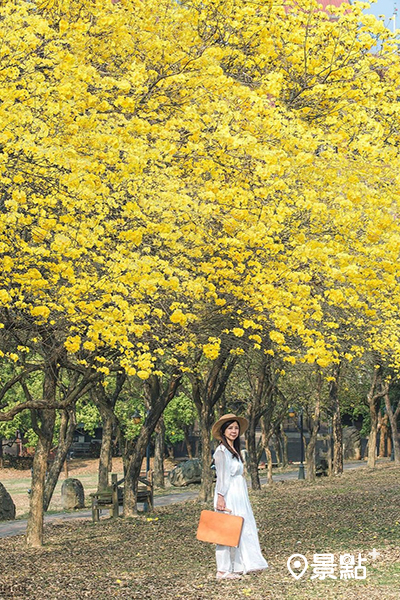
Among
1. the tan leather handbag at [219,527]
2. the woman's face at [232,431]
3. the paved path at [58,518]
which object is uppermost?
the woman's face at [232,431]

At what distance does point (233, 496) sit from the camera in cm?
1065

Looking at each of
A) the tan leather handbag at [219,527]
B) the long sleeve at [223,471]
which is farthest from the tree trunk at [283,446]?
the tan leather handbag at [219,527]

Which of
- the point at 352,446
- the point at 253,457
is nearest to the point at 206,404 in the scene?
the point at 253,457

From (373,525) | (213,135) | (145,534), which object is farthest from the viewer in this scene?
(145,534)

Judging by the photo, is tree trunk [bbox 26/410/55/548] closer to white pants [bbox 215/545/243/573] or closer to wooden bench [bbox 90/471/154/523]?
wooden bench [bbox 90/471/154/523]

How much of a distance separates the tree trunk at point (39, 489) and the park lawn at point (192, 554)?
332mm

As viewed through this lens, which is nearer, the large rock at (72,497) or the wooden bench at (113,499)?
the wooden bench at (113,499)

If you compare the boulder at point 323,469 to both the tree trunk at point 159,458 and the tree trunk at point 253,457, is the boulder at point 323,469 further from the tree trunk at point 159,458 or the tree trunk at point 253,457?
the tree trunk at point 253,457

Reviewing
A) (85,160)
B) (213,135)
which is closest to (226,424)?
(85,160)

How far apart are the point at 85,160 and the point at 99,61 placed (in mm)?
3814

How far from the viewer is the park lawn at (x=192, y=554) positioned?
34.9ft

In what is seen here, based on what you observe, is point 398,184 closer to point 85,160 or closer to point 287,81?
point 287,81

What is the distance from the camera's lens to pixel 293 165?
14.7m

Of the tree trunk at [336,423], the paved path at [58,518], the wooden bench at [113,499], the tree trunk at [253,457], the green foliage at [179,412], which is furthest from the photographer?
the green foliage at [179,412]
